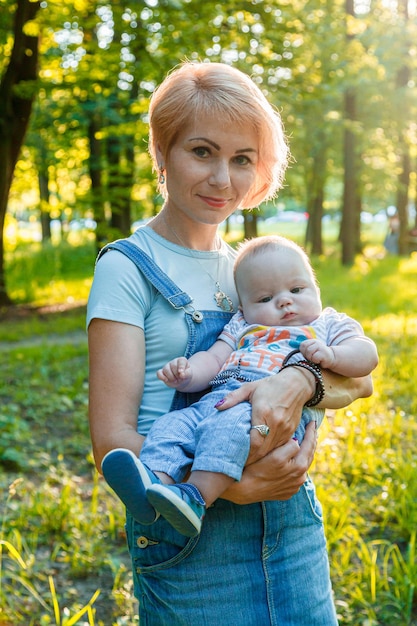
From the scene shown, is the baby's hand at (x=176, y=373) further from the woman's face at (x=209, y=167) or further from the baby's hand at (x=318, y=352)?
the woman's face at (x=209, y=167)

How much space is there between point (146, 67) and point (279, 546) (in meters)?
8.01

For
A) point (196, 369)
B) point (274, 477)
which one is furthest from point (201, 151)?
point (274, 477)

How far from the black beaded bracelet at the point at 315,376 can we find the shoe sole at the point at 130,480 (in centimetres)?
49

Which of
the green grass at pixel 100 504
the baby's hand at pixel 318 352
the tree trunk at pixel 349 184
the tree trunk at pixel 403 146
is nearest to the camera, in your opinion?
the baby's hand at pixel 318 352

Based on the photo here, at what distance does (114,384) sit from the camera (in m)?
1.83

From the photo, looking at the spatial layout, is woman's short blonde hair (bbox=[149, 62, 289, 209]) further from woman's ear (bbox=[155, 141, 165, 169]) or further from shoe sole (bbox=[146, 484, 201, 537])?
shoe sole (bbox=[146, 484, 201, 537])

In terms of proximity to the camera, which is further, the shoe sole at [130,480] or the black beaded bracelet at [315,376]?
the black beaded bracelet at [315,376]

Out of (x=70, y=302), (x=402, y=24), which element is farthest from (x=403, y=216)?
(x=70, y=302)

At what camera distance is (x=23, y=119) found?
1125 cm

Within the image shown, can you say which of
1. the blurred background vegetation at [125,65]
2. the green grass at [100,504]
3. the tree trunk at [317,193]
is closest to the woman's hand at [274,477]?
the green grass at [100,504]

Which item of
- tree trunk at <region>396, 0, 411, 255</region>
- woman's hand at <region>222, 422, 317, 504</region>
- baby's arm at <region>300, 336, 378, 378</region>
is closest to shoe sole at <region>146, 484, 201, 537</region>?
woman's hand at <region>222, 422, 317, 504</region>

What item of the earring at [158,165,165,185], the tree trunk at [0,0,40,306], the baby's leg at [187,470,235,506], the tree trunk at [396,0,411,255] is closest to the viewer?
the baby's leg at [187,470,235,506]

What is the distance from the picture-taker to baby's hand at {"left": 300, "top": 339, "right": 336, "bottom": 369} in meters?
1.91

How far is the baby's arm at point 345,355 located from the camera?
1920 millimetres
